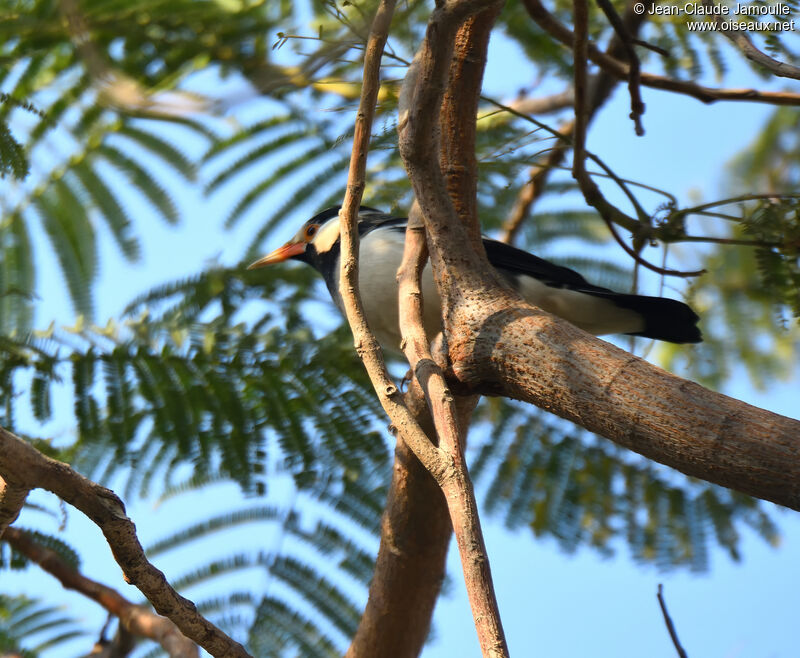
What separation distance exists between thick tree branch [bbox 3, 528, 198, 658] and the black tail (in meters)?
1.69

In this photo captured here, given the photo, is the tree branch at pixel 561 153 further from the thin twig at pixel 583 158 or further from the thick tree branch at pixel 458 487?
the thick tree branch at pixel 458 487

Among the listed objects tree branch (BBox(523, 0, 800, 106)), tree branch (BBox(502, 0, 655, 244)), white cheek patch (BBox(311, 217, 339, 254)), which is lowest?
white cheek patch (BBox(311, 217, 339, 254))

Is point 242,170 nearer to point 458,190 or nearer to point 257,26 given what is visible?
point 257,26

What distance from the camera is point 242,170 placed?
4.86 m

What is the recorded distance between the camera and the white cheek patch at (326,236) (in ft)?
13.6

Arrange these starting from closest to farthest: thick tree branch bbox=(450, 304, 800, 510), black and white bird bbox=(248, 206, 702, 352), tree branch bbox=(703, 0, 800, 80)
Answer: thick tree branch bbox=(450, 304, 800, 510), tree branch bbox=(703, 0, 800, 80), black and white bird bbox=(248, 206, 702, 352)

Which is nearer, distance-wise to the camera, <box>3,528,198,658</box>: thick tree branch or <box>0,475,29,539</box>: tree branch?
<box>0,475,29,539</box>: tree branch

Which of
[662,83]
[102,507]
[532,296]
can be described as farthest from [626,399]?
[662,83]

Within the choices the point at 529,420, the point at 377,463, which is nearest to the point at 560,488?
the point at 529,420

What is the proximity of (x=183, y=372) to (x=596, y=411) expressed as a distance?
2236 millimetres

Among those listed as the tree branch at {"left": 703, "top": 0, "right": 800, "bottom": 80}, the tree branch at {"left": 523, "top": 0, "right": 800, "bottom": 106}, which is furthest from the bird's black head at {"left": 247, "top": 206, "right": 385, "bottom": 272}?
the tree branch at {"left": 703, "top": 0, "right": 800, "bottom": 80}

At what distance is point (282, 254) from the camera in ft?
15.1

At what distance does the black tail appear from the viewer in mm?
2965

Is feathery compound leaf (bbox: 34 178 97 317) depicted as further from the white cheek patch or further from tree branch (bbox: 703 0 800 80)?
tree branch (bbox: 703 0 800 80)
